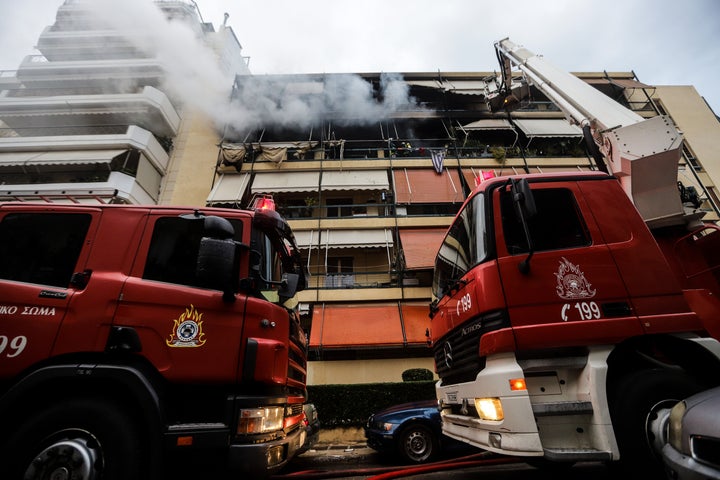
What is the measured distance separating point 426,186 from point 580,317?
12.5m

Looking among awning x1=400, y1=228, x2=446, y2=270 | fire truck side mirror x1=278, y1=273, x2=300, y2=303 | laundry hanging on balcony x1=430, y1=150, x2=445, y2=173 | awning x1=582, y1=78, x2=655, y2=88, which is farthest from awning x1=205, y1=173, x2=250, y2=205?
awning x1=582, y1=78, x2=655, y2=88

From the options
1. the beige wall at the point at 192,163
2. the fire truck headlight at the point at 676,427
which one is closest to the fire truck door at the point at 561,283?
the fire truck headlight at the point at 676,427

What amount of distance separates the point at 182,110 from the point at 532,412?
2229 cm

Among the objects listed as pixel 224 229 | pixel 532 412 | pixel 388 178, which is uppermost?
pixel 388 178

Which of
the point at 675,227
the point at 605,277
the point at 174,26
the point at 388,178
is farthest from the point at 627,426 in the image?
the point at 174,26

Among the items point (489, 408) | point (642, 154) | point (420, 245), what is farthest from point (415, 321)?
point (489, 408)

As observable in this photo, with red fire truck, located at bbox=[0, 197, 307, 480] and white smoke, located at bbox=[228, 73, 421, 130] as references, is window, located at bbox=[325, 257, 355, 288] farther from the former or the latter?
red fire truck, located at bbox=[0, 197, 307, 480]

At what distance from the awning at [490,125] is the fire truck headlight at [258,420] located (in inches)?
659

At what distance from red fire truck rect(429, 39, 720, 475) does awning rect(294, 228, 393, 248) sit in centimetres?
987

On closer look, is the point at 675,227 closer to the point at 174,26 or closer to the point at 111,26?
the point at 174,26

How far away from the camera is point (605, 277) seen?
2615 millimetres

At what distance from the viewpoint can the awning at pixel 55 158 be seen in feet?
45.3

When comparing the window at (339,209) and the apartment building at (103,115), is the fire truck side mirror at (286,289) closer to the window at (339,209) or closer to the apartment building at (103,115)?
the window at (339,209)

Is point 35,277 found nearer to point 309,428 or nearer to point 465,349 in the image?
point 309,428
